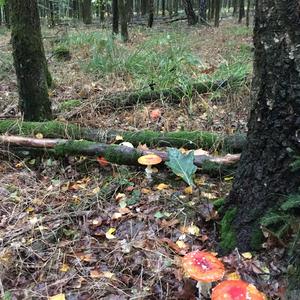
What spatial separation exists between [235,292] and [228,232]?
2.93 feet

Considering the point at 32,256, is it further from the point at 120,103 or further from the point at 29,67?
the point at 120,103

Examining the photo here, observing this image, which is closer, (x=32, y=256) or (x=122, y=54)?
(x=32, y=256)

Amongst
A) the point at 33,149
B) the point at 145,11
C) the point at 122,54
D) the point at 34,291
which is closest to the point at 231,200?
the point at 34,291

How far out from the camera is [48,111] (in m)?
5.81

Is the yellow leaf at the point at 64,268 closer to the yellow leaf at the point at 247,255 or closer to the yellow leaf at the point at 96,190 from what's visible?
the yellow leaf at the point at 96,190

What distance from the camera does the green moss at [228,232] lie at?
3.20 metres

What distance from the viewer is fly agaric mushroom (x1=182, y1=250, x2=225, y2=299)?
8.40 ft

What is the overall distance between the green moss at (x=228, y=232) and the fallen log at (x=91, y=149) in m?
1.00

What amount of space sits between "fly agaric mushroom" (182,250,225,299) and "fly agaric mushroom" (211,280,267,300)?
0.11 meters

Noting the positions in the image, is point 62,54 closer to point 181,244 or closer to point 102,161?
point 102,161

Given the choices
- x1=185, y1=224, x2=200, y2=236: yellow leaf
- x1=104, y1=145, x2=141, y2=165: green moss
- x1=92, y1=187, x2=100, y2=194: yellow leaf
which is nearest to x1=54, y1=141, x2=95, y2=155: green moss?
x1=104, y1=145, x2=141, y2=165: green moss

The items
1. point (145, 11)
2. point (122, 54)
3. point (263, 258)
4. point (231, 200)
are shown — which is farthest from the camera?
point (145, 11)

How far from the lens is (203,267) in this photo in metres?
2.63

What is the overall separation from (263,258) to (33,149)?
3.20 metres
